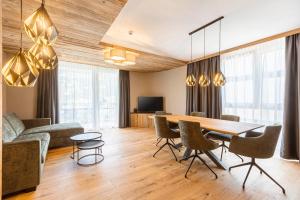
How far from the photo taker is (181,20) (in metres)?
2.46

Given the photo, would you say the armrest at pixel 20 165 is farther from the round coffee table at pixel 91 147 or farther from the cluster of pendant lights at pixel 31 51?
the cluster of pendant lights at pixel 31 51

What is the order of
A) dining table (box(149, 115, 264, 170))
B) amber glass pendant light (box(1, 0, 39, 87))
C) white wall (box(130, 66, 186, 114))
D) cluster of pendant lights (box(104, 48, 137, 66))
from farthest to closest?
white wall (box(130, 66, 186, 114)), cluster of pendant lights (box(104, 48, 137, 66)), dining table (box(149, 115, 264, 170)), amber glass pendant light (box(1, 0, 39, 87))

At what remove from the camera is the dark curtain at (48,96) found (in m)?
4.30

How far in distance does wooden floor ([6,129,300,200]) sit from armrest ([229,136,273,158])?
0.44 meters

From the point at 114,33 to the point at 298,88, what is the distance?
3.72 metres

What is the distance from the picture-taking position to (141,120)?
5988 millimetres

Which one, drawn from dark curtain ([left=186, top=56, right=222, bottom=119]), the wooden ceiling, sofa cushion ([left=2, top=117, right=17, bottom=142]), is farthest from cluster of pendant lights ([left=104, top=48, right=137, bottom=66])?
dark curtain ([left=186, top=56, right=222, bottom=119])

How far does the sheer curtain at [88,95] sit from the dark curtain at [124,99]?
17 centimetres

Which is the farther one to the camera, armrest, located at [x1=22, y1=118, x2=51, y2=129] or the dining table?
armrest, located at [x1=22, y1=118, x2=51, y2=129]

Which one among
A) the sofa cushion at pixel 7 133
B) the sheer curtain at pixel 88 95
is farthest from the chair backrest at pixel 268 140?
the sheer curtain at pixel 88 95

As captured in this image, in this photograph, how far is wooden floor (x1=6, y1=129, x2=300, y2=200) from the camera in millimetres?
1885

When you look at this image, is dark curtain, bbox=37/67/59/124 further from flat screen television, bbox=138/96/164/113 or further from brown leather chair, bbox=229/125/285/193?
brown leather chair, bbox=229/125/285/193

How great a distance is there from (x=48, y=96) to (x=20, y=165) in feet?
9.88

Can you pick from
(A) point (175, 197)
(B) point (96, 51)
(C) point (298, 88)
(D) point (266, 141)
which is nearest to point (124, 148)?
(A) point (175, 197)
